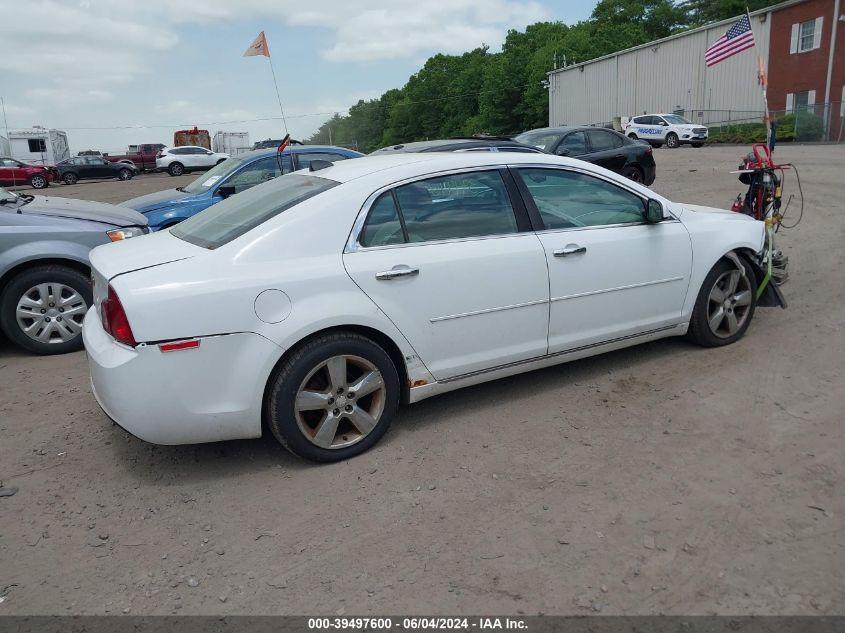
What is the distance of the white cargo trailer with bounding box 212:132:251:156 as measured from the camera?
48.6 metres

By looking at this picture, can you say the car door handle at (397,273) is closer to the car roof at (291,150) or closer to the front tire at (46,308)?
the front tire at (46,308)

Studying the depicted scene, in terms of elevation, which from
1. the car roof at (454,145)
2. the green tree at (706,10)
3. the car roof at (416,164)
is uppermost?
the green tree at (706,10)

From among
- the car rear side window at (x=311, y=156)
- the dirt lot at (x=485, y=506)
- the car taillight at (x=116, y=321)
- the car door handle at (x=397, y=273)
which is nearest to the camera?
the dirt lot at (x=485, y=506)

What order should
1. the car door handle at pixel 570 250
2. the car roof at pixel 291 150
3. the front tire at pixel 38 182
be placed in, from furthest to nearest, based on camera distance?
the front tire at pixel 38 182 → the car roof at pixel 291 150 → the car door handle at pixel 570 250

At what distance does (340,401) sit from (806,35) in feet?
125

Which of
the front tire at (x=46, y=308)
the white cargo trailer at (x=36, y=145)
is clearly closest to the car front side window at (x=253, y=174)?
the front tire at (x=46, y=308)

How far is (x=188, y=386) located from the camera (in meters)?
3.28

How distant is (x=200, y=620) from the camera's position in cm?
252

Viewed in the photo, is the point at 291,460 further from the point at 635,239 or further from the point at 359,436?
the point at 635,239

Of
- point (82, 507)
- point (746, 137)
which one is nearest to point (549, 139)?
point (82, 507)

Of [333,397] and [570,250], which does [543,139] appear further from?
[333,397]

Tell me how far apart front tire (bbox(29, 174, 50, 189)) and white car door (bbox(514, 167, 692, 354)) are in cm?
3449

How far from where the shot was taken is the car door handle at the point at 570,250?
412cm

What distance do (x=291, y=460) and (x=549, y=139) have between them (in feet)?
34.3
